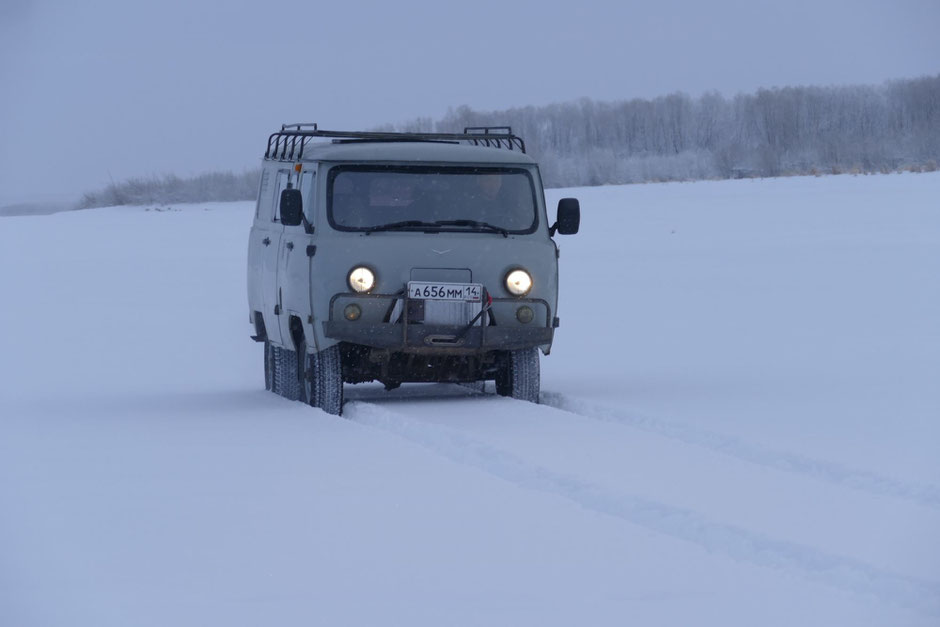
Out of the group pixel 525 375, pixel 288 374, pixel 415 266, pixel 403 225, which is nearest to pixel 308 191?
pixel 403 225

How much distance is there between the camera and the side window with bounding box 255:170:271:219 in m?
13.6

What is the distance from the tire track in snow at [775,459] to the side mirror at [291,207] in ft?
8.52

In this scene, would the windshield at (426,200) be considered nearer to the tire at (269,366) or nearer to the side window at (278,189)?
the side window at (278,189)

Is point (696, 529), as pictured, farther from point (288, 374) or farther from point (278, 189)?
point (278, 189)

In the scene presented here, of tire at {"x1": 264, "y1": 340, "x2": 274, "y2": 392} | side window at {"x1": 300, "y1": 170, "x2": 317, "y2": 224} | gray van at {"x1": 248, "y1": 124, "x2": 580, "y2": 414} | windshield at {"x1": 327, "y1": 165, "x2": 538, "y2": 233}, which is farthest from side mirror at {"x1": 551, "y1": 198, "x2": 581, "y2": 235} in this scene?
tire at {"x1": 264, "y1": 340, "x2": 274, "y2": 392}

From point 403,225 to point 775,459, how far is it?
395cm

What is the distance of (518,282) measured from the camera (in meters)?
11.6

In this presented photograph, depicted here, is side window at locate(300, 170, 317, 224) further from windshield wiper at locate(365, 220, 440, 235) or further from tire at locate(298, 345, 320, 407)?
tire at locate(298, 345, 320, 407)

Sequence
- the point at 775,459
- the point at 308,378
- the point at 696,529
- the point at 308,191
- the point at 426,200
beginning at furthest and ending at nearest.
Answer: the point at 308,378
the point at 308,191
the point at 426,200
the point at 775,459
the point at 696,529

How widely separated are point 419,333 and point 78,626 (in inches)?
241

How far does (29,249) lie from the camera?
4322cm

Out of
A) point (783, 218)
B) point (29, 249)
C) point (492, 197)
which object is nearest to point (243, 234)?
point (29, 249)

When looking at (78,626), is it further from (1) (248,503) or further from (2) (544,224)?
(2) (544,224)

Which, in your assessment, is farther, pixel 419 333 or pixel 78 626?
pixel 419 333
